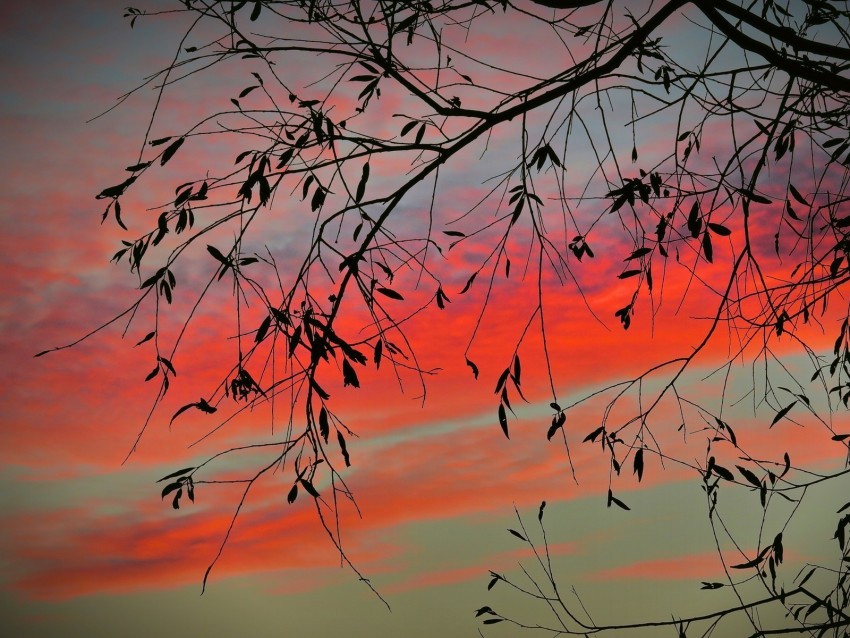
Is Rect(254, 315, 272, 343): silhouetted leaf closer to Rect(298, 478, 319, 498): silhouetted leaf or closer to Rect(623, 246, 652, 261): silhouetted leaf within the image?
Rect(298, 478, 319, 498): silhouetted leaf

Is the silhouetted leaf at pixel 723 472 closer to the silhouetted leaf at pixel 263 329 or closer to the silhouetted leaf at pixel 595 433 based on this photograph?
the silhouetted leaf at pixel 595 433

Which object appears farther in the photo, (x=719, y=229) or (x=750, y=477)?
Result: (x=750, y=477)

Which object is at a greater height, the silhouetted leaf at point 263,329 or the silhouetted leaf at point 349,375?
the silhouetted leaf at point 263,329

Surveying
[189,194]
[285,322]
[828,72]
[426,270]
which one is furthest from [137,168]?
[828,72]

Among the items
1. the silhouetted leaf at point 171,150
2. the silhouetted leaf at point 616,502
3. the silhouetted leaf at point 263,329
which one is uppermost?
the silhouetted leaf at point 171,150

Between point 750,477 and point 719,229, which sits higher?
point 719,229

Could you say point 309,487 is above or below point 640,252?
below

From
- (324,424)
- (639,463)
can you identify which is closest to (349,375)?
(324,424)

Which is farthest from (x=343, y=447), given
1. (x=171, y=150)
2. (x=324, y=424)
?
(x=171, y=150)

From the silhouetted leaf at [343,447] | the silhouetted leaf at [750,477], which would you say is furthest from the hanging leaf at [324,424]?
the silhouetted leaf at [750,477]

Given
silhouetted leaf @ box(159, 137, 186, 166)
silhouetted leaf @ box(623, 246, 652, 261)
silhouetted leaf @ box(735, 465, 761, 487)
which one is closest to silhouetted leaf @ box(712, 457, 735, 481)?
silhouetted leaf @ box(735, 465, 761, 487)

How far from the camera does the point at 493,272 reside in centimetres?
336

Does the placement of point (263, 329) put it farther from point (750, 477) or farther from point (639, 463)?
point (750, 477)

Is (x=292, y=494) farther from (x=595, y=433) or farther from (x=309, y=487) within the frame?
(x=595, y=433)
